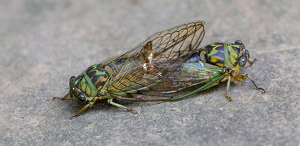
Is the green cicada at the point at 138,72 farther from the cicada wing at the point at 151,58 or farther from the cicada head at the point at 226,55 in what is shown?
the cicada head at the point at 226,55

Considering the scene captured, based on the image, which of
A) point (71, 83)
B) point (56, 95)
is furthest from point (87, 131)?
point (56, 95)

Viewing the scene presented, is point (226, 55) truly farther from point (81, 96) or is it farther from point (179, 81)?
point (81, 96)

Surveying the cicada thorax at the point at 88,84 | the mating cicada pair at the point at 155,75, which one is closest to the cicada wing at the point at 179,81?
the mating cicada pair at the point at 155,75

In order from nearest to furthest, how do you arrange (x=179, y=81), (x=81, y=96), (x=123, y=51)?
(x=81, y=96)
(x=179, y=81)
(x=123, y=51)

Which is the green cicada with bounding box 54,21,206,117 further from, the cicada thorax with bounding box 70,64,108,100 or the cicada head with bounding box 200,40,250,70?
the cicada head with bounding box 200,40,250,70

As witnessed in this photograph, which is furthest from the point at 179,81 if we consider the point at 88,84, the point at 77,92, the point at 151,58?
the point at 77,92

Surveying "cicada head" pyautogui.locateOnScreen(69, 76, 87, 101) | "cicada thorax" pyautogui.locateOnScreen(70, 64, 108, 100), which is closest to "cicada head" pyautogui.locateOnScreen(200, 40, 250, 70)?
"cicada thorax" pyautogui.locateOnScreen(70, 64, 108, 100)
